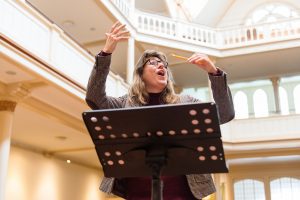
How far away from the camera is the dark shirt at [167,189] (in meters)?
2.17

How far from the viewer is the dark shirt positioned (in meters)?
2.17

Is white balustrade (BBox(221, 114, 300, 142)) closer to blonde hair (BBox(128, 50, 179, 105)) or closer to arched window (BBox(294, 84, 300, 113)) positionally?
arched window (BBox(294, 84, 300, 113))

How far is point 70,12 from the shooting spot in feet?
42.2

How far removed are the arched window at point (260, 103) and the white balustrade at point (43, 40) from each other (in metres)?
9.73

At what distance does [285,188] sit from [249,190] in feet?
4.87

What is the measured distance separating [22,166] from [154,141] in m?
11.5

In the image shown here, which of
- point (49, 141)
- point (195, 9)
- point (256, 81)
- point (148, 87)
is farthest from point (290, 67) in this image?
point (148, 87)

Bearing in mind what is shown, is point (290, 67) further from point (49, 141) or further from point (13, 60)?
point (13, 60)

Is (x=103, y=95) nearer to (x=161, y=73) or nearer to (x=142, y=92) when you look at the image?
(x=142, y=92)

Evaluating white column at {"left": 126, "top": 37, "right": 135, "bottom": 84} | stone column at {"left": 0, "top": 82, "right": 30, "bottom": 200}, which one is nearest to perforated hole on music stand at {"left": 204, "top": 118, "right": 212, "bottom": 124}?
stone column at {"left": 0, "top": 82, "right": 30, "bottom": 200}

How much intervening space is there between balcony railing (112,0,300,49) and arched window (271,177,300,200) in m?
6.15

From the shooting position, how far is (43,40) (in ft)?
26.8

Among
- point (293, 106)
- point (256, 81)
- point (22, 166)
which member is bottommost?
point (22, 166)

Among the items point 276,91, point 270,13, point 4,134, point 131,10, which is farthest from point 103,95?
point 270,13
